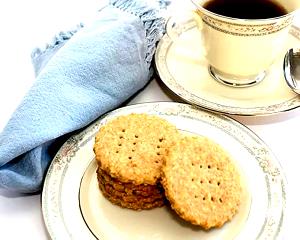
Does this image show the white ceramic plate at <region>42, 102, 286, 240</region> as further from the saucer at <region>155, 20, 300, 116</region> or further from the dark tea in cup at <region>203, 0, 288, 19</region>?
the dark tea in cup at <region>203, 0, 288, 19</region>

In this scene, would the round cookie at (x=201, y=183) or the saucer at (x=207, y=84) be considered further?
the saucer at (x=207, y=84)

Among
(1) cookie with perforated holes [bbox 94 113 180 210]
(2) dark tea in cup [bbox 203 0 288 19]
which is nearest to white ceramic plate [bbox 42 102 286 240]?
(1) cookie with perforated holes [bbox 94 113 180 210]

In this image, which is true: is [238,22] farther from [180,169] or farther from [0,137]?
[0,137]

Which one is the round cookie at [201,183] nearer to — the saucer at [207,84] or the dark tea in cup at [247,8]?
the saucer at [207,84]

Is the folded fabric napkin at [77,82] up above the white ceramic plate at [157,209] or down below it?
above

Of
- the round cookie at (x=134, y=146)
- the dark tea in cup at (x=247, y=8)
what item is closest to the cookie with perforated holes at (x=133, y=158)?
the round cookie at (x=134, y=146)

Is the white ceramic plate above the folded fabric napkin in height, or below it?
below

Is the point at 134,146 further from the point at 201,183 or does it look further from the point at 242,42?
the point at 242,42

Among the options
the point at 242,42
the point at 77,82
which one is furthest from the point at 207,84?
the point at 77,82
